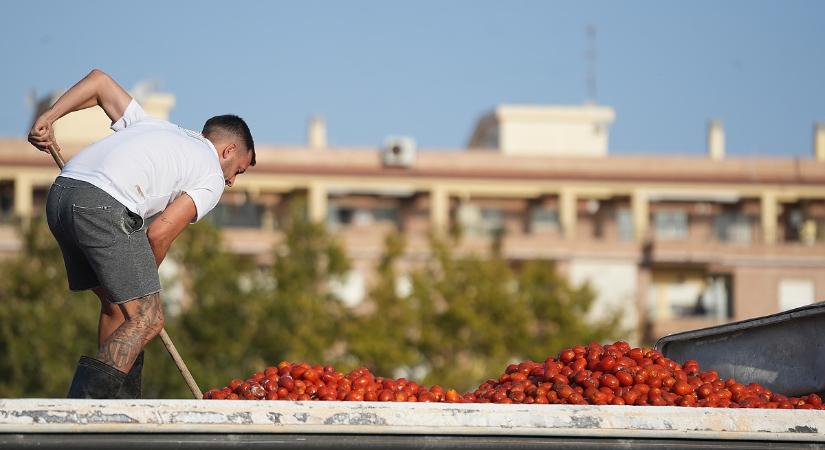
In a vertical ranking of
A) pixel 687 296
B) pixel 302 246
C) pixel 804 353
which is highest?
pixel 804 353

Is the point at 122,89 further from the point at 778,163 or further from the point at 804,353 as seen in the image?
the point at 778,163

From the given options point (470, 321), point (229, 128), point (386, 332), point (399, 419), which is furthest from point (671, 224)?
point (399, 419)

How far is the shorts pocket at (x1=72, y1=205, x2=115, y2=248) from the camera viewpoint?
6.41m

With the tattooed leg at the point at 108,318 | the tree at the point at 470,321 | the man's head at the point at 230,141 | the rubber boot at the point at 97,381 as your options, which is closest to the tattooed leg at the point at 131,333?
the rubber boot at the point at 97,381

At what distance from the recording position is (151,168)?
6.52 meters

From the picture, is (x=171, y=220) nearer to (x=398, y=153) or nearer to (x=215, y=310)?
(x=215, y=310)

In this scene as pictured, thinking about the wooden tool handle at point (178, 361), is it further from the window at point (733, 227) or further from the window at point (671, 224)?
the window at point (733, 227)

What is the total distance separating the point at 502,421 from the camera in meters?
5.23

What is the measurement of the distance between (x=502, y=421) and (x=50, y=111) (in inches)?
107

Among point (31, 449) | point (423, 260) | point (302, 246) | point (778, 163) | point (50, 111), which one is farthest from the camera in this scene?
point (778, 163)

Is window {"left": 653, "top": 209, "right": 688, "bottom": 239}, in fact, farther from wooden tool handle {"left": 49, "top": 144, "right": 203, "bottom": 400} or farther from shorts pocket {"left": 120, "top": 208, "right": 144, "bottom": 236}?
shorts pocket {"left": 120, "top": 208, "right": 144, "bottom": 236}

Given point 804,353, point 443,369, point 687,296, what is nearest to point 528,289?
point 443,369

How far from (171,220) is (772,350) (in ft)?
9.43

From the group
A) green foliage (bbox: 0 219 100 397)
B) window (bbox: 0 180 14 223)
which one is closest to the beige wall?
green foliage (bbox: 0 219 100 397)
